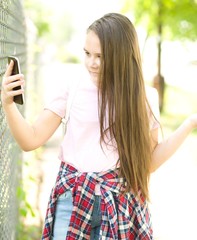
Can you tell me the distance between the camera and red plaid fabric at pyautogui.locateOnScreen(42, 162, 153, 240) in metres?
3.00

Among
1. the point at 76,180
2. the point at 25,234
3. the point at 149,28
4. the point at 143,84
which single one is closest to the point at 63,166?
the point at 76,180

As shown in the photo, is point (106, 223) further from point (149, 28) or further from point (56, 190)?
point (149, 28)

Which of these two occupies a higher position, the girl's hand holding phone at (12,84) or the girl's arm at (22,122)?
the girl's hand holding phone at (12,84)

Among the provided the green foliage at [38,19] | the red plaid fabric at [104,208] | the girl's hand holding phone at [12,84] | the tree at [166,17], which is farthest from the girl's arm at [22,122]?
the tree at [166,17]

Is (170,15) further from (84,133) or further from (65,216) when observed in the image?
(65,216)

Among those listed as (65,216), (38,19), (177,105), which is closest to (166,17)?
(177,105)

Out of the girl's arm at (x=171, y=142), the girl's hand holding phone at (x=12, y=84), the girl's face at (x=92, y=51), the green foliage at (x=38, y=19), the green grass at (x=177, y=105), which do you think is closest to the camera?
the girl's hand holding phone at (x=12, y=84)

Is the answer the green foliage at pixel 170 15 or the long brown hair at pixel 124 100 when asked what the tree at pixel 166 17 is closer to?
the green foliage at pixel 170 15

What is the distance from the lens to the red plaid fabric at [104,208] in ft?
9.86

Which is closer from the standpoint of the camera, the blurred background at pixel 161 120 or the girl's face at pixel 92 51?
the girl's face at pixel 92 51

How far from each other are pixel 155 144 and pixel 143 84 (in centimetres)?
31

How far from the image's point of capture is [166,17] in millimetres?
17188

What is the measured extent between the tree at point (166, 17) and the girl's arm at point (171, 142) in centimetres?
1368

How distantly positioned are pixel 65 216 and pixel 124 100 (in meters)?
0.61
